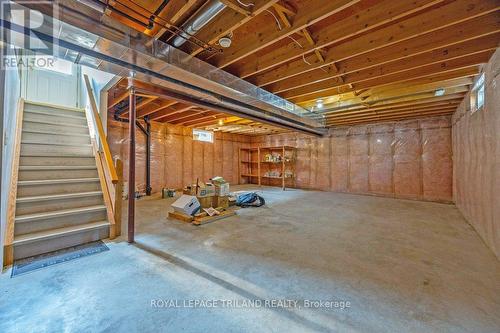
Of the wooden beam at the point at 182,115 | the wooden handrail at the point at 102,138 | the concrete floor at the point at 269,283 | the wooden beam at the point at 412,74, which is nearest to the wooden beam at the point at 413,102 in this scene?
the wooden beam at the point at 412,74

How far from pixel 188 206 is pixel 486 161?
4306 millimetres

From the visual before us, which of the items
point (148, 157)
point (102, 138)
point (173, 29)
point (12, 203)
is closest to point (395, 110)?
point (173, 29)

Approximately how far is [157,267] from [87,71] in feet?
13.5

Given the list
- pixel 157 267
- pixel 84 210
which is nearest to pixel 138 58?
pixel 84 210

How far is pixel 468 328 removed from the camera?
134cm

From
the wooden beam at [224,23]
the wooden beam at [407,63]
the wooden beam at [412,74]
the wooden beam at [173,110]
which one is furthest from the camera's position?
the wooden beam at [173,110]

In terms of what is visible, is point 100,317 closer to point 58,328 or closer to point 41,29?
point 58,328

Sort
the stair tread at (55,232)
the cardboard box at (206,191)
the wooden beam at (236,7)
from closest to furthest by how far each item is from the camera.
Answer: the wooden beam at (236,7), the stair tread at (55,232), the cardboard box at (206,191)

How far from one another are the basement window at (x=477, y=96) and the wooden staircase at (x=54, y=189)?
5.12 metres

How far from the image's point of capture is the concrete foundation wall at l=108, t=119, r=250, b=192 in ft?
19.7

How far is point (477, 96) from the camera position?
3004 mm

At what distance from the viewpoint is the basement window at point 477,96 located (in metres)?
2.82

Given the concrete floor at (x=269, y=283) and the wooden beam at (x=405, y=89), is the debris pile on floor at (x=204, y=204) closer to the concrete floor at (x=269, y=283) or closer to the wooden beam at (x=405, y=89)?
the concrete floor at (x=269, y=283)

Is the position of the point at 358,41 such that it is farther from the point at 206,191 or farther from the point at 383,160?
the point at 383,160
